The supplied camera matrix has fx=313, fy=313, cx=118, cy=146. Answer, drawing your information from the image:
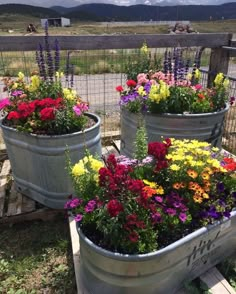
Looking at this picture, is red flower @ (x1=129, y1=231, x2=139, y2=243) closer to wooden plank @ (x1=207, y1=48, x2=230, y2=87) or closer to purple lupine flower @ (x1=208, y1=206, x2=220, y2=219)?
purple lupine flower @ (x1=208, y1=206, x2=220, y2=219)

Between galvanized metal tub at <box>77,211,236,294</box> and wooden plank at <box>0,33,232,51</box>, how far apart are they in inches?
88.5

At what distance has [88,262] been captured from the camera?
69.1 inches

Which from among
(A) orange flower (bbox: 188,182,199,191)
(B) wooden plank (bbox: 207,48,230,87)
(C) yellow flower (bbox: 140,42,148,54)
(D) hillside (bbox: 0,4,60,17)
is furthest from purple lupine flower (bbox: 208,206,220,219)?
(D) hillside (bbox: 0,4,60,17)

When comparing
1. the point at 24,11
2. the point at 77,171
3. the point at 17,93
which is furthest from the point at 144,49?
the point at 24,11

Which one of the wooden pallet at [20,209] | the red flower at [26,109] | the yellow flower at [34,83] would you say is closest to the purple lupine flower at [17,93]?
the yellow flower at [34,83]

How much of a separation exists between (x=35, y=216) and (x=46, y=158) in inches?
23.2

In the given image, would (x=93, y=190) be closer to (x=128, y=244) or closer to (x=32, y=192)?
(x=128, y=244)

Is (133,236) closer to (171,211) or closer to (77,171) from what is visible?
(171,211)

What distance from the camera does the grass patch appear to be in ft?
7.15

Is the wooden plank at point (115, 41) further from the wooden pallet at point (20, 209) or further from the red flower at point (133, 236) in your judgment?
the red flower at point (133, 236)

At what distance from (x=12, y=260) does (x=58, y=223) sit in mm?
506

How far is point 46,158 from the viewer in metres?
2.51

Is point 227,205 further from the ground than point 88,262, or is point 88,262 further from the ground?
point 227,205

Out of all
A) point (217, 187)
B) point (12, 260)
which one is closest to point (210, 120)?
point (217, 187)
